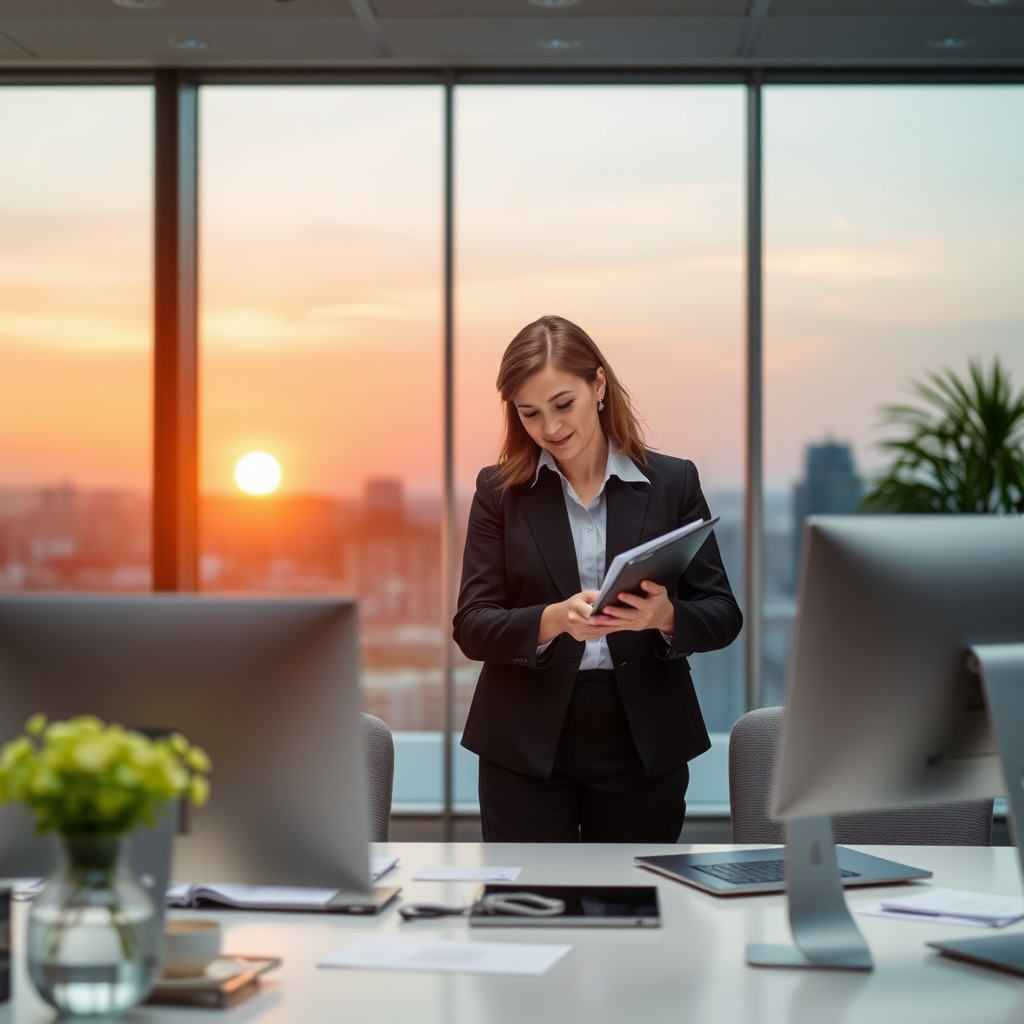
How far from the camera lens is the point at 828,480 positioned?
5070mm

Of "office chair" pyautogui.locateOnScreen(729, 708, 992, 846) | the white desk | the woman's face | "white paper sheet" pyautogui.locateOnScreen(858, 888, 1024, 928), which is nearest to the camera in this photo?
the white desk

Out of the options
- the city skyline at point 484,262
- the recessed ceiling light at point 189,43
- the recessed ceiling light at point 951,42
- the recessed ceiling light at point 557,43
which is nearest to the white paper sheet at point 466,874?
the city skyline at point 484,262

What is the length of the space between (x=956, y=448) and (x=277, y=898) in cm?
369

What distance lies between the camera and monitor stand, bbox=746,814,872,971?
1.59 m

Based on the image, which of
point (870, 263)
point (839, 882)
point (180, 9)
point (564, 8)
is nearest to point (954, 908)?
point (839, 882)

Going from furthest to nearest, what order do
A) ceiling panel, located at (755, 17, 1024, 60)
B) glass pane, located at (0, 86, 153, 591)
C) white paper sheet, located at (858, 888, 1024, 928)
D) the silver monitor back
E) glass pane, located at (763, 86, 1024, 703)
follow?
glass pane, located at (0, 86, 153, 591), glass pane, located at (763, 86, 1024, 703), ceiling panel, located at (755, 17, 1024, 60), white paper sheet, located at (858, 888, 1024, 928), the silver monitor back

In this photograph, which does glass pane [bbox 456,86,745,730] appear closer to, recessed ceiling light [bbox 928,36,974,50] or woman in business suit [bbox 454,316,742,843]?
recessed ceiling light [bbox 928,36,974,50]

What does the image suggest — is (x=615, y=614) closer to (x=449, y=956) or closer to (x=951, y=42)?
(x=449, y=956)

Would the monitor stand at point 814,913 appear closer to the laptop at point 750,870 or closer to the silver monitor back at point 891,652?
the silver monitor back at point 891,652

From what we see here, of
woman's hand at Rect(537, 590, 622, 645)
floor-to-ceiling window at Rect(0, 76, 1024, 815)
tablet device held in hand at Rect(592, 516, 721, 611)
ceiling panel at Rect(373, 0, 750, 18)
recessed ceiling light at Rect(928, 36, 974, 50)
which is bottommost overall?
woman's hand at Rect(537, 590, 622, 645)

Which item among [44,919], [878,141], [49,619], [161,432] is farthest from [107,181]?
[44,919]

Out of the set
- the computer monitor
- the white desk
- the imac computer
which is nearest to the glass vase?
the white desk

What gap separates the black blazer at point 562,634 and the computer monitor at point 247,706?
1030 millimetres

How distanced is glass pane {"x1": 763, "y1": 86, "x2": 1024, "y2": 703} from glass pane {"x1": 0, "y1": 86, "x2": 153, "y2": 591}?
104 inches
